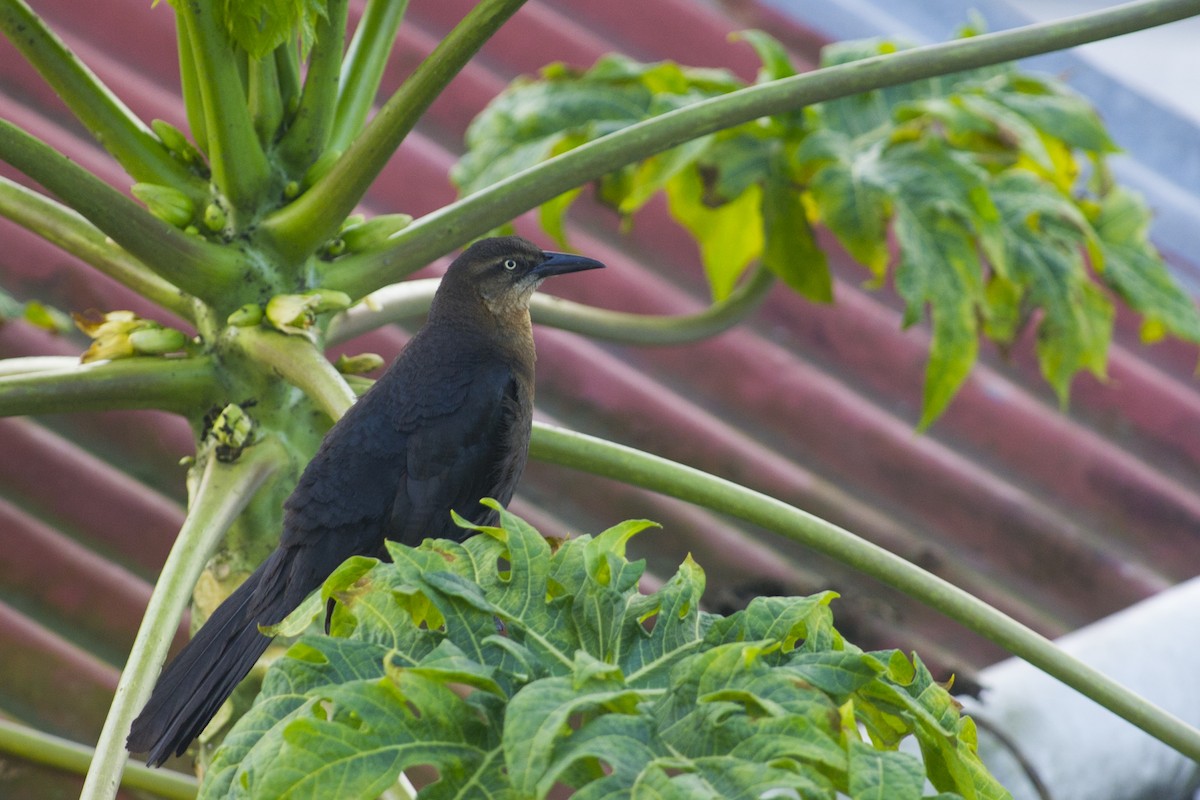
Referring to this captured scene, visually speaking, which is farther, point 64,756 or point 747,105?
point 64,756

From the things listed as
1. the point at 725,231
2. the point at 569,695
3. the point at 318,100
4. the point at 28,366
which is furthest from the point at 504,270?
the point at 569,695

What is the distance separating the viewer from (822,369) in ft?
7.38

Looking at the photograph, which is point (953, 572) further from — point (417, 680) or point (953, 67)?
point (417, 680)

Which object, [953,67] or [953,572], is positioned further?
[953,572]

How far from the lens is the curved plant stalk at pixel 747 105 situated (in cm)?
114

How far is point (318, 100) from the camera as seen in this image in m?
1.28

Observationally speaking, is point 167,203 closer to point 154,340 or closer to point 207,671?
point 154,340

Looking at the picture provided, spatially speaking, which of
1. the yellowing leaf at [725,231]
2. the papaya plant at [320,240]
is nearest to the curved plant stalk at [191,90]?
the papaya plant at [320,240]

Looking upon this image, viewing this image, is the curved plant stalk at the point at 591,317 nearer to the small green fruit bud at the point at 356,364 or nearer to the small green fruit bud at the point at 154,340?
the small green fruit bud at the point at 356,364

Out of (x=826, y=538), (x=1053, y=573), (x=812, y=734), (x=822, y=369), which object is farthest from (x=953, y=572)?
(x=812, y=734)

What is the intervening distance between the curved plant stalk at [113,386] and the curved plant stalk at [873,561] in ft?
1.13

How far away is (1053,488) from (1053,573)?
6.7 inches

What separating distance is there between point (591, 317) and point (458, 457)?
1.51 feet

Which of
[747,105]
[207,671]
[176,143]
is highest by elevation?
[747,105]
